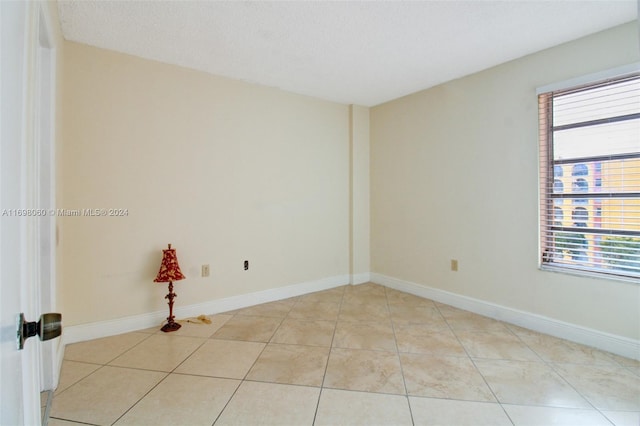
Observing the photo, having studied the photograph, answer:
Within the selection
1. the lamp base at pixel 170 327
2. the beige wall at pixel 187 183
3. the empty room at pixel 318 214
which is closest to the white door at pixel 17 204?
the empty room at pixel 318 214

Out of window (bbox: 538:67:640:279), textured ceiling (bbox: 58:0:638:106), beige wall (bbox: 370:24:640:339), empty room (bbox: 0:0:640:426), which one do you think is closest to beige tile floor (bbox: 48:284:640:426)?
empty room (bbox: 0:0:640:426)

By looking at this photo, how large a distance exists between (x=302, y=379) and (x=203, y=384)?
62cm

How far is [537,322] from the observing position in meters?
2.71

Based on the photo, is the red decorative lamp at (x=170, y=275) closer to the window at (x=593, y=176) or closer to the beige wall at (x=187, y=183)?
the beige wall at (x=187, y=183)

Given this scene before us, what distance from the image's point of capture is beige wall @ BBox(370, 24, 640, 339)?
2418 mm

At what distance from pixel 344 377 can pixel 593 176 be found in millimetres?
2467

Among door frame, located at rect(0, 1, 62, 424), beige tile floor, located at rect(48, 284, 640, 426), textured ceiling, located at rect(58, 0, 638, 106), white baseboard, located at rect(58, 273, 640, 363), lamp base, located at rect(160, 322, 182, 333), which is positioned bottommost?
beige tile floor, located at rect(48, 284, 640, 426)

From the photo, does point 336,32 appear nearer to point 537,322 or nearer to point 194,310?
point 194,310

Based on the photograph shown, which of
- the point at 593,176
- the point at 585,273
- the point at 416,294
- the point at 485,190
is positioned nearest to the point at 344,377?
the point at 416,294

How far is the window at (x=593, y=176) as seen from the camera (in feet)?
7.43

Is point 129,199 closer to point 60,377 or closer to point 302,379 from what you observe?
point 60,377

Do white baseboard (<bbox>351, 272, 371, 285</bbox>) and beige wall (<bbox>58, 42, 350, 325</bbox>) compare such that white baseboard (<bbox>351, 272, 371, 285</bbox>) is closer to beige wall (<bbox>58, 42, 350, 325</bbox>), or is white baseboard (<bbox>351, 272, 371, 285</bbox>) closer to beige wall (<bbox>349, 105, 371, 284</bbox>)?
beige wall (<bbox>349, 105, 371, 284</bbox>)

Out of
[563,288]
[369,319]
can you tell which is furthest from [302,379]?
[563,288]

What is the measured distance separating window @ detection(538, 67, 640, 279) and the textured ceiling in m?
0.53
